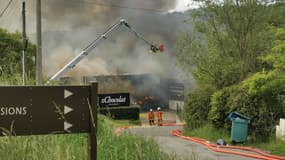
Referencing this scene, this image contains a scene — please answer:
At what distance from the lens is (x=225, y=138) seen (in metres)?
21.2

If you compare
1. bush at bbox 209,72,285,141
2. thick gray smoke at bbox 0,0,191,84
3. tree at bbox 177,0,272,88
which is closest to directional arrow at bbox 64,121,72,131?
bush at bbox 209,72,285,141

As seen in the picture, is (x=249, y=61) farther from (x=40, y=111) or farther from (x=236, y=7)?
(x=40, y=111)

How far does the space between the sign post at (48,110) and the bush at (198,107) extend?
19.9m

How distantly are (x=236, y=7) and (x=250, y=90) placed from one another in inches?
229

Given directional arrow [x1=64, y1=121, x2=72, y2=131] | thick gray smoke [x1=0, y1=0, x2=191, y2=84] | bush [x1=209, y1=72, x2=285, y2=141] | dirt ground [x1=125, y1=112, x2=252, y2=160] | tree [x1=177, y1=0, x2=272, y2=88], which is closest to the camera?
directional arrow [x1=64, y1=121, x2=72, y2=131]

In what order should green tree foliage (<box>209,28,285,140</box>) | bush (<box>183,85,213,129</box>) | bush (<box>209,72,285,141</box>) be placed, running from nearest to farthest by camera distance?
green tree foliage (<box>209,28,285,140</box>)
bush (<box>209,72,285,141</box>)
bush (<box>183,85,213,129</box>)

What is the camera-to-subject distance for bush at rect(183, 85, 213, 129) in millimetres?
24609

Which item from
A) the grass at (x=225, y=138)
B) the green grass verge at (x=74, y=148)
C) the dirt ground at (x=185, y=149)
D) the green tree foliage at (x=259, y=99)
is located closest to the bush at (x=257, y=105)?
the green tree foliage at (x=259, y=99)

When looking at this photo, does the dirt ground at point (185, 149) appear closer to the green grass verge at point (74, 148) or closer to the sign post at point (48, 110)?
the green grass verge at point (74, 148)

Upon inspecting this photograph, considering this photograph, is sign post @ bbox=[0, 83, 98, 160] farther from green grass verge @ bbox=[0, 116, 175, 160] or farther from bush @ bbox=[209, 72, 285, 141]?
bush @ bbox=[209, 72, 285, 141]

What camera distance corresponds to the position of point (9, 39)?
35.0 metres

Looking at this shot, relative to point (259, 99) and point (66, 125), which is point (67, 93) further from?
point (259, 99)

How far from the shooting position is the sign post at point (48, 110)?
4699 millimetres

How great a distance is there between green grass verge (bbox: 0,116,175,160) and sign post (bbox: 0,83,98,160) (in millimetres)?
242
